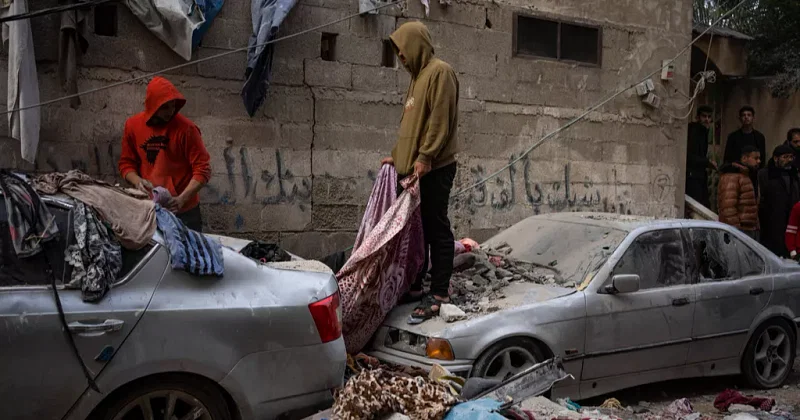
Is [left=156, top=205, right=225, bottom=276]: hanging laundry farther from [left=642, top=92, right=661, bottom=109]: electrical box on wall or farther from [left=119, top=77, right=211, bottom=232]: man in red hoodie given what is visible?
[left=642, top=92, right=661, bottom=109]: electrical box on wall

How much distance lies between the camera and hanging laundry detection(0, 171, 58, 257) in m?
3.64

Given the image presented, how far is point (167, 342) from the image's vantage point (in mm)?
3750

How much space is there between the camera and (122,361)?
367 centimetres

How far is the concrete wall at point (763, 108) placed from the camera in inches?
535

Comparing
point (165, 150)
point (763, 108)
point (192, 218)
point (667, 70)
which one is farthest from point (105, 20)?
point (763, 108)

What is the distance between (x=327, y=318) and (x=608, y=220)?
10.5ft

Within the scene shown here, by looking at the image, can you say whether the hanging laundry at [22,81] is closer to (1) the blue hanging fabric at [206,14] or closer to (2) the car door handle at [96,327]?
(1) the blue hanging fabric at [206,14]

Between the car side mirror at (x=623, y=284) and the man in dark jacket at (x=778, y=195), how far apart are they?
482cm

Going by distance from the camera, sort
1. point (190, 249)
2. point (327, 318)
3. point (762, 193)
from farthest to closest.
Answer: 1. point (762, 193)
2. point (327, 318)
3. point (190, 249)

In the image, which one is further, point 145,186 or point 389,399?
point 145,186

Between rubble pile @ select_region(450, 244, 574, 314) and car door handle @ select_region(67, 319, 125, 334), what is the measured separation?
2480 mm

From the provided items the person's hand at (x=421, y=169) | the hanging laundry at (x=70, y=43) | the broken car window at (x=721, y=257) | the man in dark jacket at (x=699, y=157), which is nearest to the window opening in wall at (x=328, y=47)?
the hanging laundry at (x=70, y=43)

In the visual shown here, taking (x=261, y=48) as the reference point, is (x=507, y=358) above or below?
below

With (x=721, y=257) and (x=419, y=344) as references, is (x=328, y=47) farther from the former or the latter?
(x=721, y=257)
